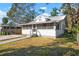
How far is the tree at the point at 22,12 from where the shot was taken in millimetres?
5270

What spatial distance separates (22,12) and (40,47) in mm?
740

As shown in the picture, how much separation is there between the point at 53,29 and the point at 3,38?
959 mm

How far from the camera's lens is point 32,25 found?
5371 millimetres

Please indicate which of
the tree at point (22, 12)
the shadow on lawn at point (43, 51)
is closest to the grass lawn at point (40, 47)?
the shadow on lawn at point (43, 51)

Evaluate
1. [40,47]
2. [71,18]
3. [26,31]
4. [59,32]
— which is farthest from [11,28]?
[71,18]

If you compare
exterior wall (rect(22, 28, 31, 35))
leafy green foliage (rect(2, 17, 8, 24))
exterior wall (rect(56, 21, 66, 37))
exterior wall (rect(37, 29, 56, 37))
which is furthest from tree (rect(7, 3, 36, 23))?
exterior wall (rect(56, 21, 66, 37))

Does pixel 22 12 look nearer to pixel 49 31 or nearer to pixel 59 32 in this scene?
pixel 49 31

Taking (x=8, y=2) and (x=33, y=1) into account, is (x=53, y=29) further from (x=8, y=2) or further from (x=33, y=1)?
(x=8, y=2)

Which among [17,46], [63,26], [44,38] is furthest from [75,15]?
[17,46]

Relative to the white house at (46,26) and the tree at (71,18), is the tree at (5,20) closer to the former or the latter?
the white house at (46,26)

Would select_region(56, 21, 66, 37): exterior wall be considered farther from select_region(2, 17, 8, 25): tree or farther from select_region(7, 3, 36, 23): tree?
select_region(2, 17, 8, 25): tree

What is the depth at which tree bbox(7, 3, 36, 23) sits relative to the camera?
17.3 ft

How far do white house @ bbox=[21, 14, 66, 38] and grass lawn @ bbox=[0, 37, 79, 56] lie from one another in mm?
116

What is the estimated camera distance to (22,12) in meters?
5.32
